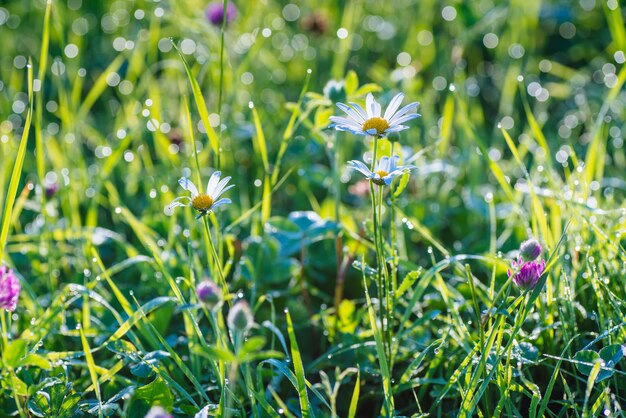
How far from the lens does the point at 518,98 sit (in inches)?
89.7

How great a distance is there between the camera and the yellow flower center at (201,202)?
100 cm

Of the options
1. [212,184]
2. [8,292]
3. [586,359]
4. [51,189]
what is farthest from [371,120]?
[51,189]

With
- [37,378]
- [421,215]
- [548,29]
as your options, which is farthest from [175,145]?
[548,29]

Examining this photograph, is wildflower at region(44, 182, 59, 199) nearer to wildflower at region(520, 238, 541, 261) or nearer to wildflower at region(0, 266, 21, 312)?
wildflower at region(0, 266, 21, 312)

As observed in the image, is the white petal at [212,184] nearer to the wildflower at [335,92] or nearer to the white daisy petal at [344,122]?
the white daisy petal at [344,122]

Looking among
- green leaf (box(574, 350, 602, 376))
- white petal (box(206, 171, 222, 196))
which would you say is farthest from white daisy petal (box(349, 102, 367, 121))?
green leaf (box(574, 350, 602, 376))

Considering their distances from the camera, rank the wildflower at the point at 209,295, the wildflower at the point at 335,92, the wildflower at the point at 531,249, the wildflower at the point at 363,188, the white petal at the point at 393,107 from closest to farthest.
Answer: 1. the wildflower at the point at 209,295
2. the wildflower at the point at 531,249
3. the white petal at the point at 393,107
4. the wildflower at the point at 335,92
5. the wildflower at the point at 363,188

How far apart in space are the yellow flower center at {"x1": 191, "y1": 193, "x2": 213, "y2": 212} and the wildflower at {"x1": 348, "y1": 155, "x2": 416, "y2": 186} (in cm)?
20

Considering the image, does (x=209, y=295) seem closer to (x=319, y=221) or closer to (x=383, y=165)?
(x=383, y=165)

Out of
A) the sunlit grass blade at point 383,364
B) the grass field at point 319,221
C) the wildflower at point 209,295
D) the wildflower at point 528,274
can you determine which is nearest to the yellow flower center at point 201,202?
the grass field at point 319,221

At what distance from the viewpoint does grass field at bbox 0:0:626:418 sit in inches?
42.1

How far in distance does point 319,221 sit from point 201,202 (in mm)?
430

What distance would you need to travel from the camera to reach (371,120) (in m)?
1.04

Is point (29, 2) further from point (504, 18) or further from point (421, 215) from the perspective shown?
point (421, 215)
